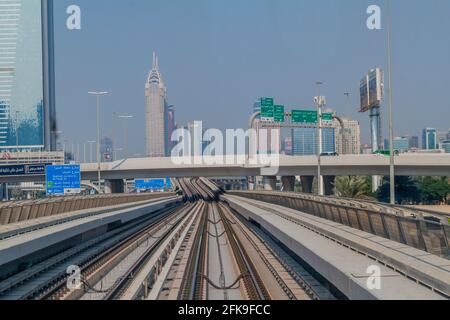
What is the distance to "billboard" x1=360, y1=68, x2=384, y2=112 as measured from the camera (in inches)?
3275

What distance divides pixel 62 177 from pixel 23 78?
12376 cm

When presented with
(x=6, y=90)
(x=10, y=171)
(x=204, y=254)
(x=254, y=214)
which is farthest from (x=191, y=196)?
(x=6, y=90)

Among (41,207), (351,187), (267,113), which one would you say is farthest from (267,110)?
(41,207)

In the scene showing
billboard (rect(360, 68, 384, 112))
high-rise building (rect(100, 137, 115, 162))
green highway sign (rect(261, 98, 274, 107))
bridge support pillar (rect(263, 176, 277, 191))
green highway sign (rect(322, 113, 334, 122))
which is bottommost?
bridge support pillar (rect(263, 176, 277, 191))

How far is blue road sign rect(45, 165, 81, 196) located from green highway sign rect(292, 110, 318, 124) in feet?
85.1

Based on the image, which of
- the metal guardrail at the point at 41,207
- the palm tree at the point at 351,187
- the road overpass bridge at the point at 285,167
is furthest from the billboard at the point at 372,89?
the metal guardrail at the point at 41,207

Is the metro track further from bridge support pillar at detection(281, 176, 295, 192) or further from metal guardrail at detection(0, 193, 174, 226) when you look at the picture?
bridge support pillar at detection(281, 176, 295, 192)

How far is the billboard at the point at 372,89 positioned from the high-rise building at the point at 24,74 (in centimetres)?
8465

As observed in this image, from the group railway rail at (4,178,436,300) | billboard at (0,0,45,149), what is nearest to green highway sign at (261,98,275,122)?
railway rail at (4,178,436,300)

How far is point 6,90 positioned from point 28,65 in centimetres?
1262

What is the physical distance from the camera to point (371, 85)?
287ft

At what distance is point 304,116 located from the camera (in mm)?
57781

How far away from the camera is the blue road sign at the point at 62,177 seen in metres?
43.2
